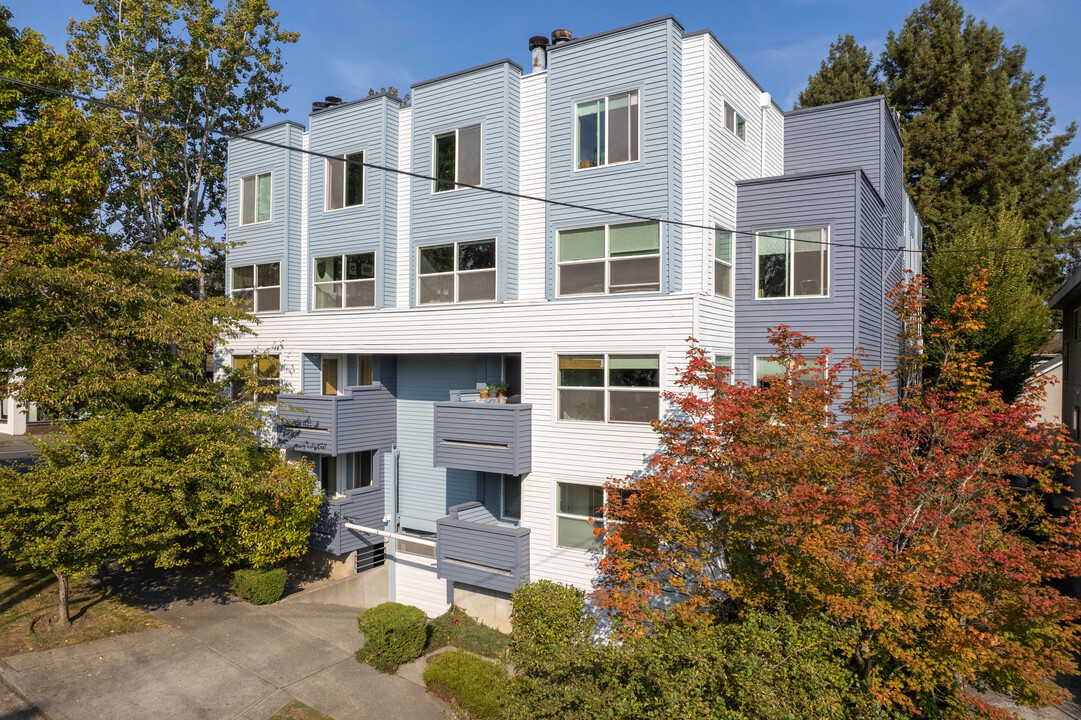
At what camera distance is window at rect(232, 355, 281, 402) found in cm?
1823

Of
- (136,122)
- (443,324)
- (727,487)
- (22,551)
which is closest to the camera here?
(727,487)

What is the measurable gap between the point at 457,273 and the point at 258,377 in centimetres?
681

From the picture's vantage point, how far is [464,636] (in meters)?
16.1

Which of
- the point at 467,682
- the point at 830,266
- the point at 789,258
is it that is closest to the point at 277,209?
the point at 467,682

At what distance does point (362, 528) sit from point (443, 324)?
19.8 feet

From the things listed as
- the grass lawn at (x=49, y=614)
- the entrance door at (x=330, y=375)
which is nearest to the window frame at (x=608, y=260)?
the entrance door at (x=330, y=375)

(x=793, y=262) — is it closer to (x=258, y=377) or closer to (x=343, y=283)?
(x=343, y=283)

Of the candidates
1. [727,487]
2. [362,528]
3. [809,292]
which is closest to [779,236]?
[809,292]

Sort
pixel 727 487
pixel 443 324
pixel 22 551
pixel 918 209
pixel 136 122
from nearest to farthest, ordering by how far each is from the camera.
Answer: pixel 727 487 → pixel 22 551 → pixel 443 324 → pixel 136 122 → pixel 918 209

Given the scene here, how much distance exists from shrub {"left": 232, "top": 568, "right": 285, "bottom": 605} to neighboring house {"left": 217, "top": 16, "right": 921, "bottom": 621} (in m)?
1.49

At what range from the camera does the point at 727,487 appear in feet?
33.1

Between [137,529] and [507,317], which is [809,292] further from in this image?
[137,529]

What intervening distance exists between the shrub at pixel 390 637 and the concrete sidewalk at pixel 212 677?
1.02ft

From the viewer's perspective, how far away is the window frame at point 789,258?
1483cm
